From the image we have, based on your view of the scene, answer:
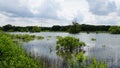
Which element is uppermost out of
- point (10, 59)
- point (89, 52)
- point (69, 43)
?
point (10, 59)

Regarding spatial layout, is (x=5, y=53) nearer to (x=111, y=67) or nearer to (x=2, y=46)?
(x=2, y=46)

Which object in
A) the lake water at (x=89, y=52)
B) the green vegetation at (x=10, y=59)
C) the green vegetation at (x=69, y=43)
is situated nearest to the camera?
the green vegetation at (x=10, y=59)

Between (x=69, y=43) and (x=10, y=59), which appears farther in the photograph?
(x=69, y=43)

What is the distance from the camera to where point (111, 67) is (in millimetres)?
28953

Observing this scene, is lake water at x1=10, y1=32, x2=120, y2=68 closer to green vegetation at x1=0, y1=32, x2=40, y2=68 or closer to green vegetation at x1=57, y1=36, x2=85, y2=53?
green vegetation at x1=57, y1=36, x2=85, y2=53

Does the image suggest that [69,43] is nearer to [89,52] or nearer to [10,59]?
[89,52]

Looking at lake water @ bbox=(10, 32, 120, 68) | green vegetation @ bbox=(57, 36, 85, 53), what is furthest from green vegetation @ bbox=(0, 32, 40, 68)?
green vegetation @ bbox=(57, 36, 85, 53)

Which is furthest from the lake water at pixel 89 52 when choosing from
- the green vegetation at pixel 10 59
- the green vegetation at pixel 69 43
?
the green vegetation at pixel 10 59

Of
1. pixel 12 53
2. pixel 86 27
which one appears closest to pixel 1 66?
pixel 12 53

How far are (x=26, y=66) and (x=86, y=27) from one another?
167992mm

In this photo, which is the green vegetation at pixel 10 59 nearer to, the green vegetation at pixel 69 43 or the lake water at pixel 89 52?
the lake water at pixel 89 52

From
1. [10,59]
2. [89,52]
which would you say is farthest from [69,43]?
[10,59]

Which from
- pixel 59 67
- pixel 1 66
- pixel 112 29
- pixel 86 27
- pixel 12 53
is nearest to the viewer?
pixel 1 66

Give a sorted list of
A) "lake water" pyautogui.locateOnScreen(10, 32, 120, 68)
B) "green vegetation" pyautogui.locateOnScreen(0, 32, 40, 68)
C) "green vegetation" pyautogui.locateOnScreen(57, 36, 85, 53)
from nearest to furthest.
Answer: "green vegetation" pyautogui.locateOnScreen(0, 32, 40, 68) → "lake water" pyautogui.locateOnScreen(10, 32, 120, 68) → "green vegetation" pyautogui.locateOnScreen(57, 36, 85, 53)
